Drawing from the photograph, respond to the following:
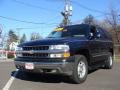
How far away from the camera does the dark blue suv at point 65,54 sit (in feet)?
29.7

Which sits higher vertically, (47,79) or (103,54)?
(103,54)

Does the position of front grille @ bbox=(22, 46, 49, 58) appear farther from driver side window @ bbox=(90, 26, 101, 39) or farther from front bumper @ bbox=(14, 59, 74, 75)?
driver side window @ bbox=(90, 26, 101, 39)

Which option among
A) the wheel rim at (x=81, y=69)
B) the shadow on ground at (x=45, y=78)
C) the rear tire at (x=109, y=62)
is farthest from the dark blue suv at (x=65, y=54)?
the rear tire at (x=109, y=62)

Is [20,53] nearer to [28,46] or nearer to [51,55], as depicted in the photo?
[28,46]

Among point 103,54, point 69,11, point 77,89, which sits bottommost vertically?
point 77,89

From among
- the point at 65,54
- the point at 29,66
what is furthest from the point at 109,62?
the point at 29,66

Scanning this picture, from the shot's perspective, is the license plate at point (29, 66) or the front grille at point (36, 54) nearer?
the front grille at point (36, 54)

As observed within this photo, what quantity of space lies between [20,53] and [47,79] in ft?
4.09

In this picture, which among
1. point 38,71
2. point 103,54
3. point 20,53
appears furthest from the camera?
point 103,54

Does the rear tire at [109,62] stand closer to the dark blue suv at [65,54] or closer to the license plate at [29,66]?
the dark blue suv at [65,54]

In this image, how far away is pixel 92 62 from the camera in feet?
34.9

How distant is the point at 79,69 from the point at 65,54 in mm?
814

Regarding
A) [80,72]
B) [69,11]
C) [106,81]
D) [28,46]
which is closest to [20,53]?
[28,46]

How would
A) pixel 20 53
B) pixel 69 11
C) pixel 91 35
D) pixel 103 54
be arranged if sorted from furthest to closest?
pixel 69 11
pixel 103 54
pixel 91 35
pixel 20 53
